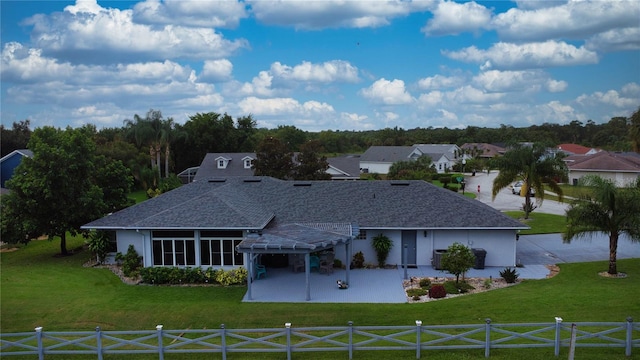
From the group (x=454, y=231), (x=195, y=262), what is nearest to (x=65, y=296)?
(x=195, y=262)

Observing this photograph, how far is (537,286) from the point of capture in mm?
21219

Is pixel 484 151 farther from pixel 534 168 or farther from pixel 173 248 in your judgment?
pixel 173 248

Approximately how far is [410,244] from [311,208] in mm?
5692

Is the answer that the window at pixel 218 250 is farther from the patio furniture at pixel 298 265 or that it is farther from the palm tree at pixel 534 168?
the palm tree at pixel 534 168

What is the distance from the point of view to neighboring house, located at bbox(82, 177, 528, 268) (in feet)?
76.2

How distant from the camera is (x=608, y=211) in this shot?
21844mm

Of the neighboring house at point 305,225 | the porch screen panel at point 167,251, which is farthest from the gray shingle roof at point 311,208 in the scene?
the porch screen panel at point 167,251

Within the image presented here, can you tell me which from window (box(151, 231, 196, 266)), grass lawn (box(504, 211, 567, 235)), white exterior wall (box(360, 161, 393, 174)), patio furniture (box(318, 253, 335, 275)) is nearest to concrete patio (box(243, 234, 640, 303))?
patio furniture (box(318, 253, 335, 275))

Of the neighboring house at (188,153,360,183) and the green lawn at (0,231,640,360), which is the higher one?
the neighboring house at (188,153,360,183)

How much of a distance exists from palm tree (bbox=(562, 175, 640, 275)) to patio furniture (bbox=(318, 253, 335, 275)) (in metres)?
10.7

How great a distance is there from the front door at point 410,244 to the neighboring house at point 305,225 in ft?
0.16

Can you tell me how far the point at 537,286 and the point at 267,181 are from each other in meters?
17.1

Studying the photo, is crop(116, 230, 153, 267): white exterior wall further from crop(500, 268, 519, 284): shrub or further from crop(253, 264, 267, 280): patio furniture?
crop(500, 268, 519, 284): shrub

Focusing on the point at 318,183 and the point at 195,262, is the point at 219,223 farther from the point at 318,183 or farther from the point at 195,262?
the point at 318,183
